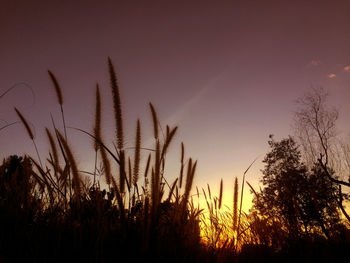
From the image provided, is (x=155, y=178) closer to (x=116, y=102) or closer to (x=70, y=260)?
(x=70, y=260)

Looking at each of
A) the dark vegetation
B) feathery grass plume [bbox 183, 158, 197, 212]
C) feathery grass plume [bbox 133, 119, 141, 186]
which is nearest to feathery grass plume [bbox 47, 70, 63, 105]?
the dark vegetation

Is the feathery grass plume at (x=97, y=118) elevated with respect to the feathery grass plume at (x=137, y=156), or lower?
elevated

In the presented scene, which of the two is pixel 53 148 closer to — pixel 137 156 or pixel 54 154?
pixel 54 154

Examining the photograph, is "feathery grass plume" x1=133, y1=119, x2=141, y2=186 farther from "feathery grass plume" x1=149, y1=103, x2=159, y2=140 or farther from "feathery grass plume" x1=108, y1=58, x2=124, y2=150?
"feathery grass plume" x1=149, y1=103, x2=159, y2=140

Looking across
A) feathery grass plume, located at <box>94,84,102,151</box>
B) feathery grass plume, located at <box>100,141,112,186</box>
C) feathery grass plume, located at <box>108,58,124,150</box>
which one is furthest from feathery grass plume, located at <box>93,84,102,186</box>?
feathery grass plume, located at <box>108,58,124,150</box>

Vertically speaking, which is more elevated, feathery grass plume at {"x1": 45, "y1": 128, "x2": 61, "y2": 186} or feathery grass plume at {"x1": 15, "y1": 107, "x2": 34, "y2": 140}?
feathery grass plume at {"x1": 15, "y1": 107, "x2": 34, "y2": 140}

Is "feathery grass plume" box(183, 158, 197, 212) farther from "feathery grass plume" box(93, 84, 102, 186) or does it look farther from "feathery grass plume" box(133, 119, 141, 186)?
"feathery grass plume" box(93, 84, 102, 186)

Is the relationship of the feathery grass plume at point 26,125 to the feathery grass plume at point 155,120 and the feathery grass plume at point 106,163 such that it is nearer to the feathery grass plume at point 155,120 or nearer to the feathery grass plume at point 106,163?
the feathery grass plume at point 106,163

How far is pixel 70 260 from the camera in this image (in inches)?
47.3

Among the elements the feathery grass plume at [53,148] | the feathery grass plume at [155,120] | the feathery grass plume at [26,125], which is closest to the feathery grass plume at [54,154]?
the feathery grass plume at [53,148]

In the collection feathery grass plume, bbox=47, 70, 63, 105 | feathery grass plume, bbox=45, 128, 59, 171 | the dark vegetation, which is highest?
feathery grass plume, bbox=47, 70, 63, 105

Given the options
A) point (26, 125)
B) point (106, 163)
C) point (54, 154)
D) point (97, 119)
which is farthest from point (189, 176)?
point (26, 125)

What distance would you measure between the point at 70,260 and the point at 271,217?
205 cm

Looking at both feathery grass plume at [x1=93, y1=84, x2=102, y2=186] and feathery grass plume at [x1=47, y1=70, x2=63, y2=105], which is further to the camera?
feathery grass plume at [x1=47, y1=70, x2=63, y2=105]
